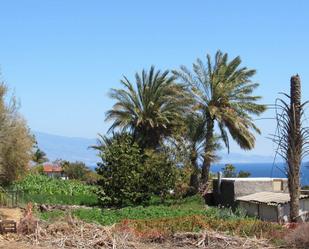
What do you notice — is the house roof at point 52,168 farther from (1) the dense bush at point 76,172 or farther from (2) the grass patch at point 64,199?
(2) the grass patch at point 64,199

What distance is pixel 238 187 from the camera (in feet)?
136

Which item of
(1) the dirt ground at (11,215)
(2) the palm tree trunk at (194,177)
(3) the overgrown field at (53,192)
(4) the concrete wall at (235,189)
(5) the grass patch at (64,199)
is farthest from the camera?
(2) the palm tree trunk at (194,177)

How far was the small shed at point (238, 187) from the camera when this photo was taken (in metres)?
41.5

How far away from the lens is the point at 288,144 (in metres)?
24.5

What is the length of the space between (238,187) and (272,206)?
8.10 metres

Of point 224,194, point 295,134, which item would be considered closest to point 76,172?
point 224,194

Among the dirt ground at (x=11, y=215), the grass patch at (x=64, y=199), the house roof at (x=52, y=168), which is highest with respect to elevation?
the house roof at (x=52, y=168)

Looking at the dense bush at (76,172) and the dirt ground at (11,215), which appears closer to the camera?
the dirt ground at (11,215)

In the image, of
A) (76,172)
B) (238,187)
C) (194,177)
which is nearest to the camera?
(238,187)

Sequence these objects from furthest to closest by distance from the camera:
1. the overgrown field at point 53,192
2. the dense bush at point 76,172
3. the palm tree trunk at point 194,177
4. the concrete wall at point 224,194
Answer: the dense bush at point 76,172, the palm tree trunk at point 194,177, the overgrown field at point 53,192, the concrete wall at point 224,194

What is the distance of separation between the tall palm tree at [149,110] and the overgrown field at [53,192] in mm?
5786

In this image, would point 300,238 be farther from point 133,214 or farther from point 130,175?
point 130,175

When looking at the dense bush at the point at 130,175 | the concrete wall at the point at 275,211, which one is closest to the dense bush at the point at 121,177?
the dense bush at the point at 130,175

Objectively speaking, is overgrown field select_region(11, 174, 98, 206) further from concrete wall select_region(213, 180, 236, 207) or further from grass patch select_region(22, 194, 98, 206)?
concrete wall select_region(213, 180, 236, 207)
